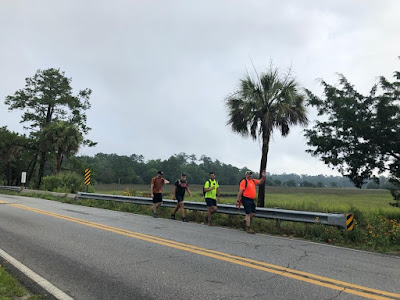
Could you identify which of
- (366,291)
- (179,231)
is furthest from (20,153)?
(366,291)

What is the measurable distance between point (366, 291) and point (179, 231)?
17.2 feet

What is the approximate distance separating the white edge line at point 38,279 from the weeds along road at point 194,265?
0.13 m

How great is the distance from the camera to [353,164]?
1555 cm

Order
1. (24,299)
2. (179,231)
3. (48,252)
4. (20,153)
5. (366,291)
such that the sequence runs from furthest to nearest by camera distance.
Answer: (20,153)
(179,231)
(48,252)
(366,291)
(24,299)

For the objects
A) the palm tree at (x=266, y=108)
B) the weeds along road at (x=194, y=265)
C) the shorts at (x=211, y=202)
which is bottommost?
the weeds along road at (x=194, y=265)

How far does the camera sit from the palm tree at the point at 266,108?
1556 cm

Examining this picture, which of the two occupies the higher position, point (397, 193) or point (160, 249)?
point (397, 193)

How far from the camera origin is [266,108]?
51.6 ft

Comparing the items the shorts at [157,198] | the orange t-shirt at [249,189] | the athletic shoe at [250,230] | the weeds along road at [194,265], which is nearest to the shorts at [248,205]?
the orange t-shirt at [249,189]

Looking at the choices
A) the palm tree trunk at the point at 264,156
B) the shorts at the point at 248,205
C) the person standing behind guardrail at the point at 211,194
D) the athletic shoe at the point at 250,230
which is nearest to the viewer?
the athletic shoe at the point at 250,230

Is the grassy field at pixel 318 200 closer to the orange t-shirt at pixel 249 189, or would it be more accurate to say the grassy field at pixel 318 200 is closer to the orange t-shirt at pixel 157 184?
the orange t-shirt at pixel 249 189

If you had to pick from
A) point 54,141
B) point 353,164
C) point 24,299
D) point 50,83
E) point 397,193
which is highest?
point 50,83

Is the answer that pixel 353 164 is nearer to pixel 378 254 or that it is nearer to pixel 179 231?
pixel 378 254

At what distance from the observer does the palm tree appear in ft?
51.0
